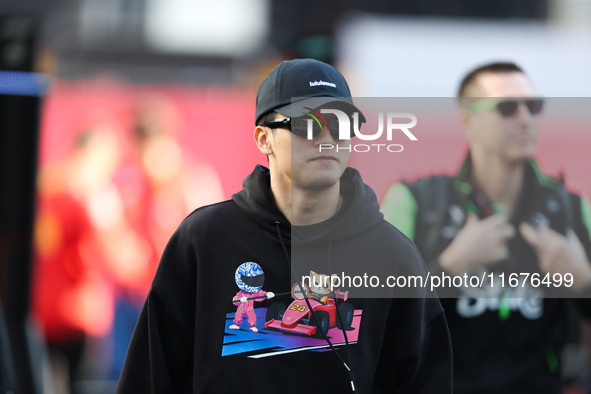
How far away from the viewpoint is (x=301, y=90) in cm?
141

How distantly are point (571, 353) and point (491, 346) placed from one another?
97.0 inches

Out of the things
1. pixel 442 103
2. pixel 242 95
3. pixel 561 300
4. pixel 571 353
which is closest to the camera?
pixel 442 103

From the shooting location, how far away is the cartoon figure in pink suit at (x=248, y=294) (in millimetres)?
1414

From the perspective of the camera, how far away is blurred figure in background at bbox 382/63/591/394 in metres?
1.76

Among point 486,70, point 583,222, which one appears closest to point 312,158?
point 583,222

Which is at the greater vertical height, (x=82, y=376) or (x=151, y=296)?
(x=151, y=296)

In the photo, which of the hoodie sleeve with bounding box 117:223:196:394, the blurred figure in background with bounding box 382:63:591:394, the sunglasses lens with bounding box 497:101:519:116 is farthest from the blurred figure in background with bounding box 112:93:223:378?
the sunglasses lens with bounding box 497:101:519:116

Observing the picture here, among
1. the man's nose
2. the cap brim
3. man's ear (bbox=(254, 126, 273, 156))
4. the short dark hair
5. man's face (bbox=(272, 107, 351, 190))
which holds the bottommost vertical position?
man's face (bbox=(272, 107, 351, 190))

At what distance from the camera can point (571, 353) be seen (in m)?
4.26

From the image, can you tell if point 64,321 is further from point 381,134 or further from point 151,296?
point 381,134


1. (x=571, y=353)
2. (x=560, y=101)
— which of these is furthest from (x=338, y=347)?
(x=571, y=353)

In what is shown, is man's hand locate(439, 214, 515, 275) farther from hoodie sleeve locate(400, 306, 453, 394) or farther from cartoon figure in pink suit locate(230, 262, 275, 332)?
cartoon figure in pink suit locate(230, 262, 275, 332)

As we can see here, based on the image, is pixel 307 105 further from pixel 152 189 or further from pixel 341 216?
pixel 152 189

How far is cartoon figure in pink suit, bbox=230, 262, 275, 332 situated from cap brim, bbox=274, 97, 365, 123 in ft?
1.28
